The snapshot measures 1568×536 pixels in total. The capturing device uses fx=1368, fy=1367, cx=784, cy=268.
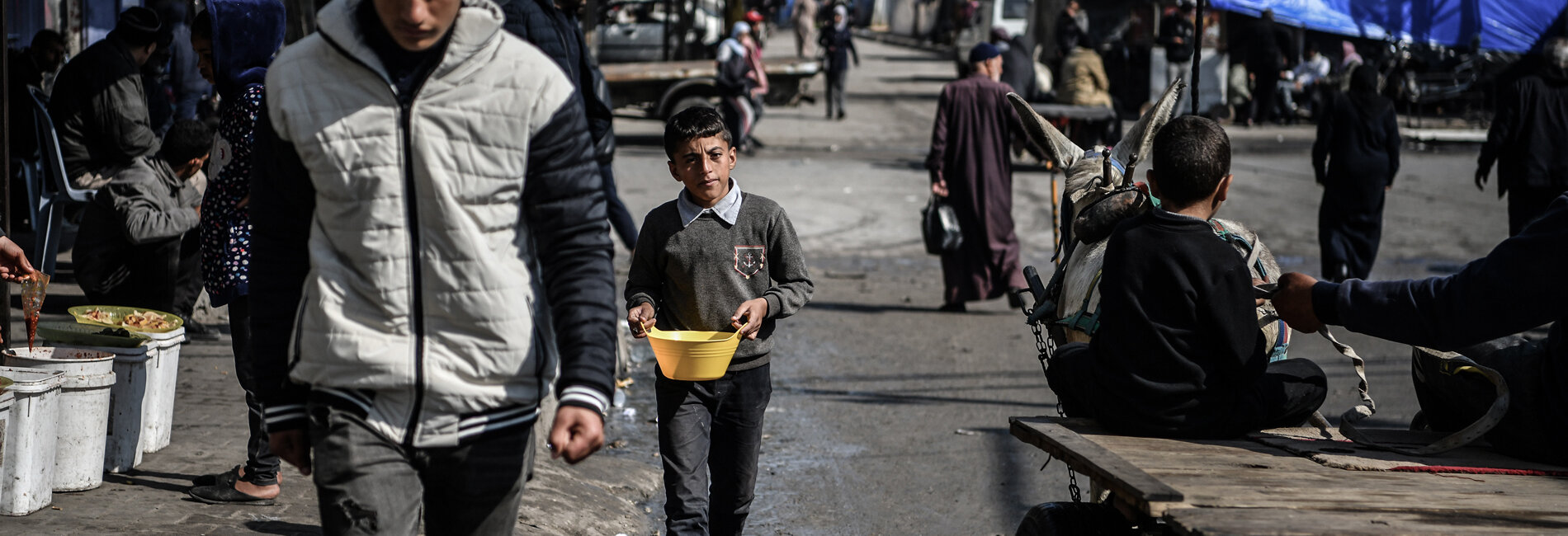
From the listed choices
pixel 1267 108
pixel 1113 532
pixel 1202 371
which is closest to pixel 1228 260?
pixel 1202 371

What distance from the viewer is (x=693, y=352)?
3766 mm

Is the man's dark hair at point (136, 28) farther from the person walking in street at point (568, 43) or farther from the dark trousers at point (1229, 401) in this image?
the dark trousers at point (1229, 401)

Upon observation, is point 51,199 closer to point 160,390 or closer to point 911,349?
point 160,390

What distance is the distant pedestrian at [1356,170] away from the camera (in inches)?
404

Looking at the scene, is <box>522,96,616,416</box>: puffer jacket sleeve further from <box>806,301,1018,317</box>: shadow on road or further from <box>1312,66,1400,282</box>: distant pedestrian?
Result: <box>1312,66,1400,282</box>: distant pedestrian

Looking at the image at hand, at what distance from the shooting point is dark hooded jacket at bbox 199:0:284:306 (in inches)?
174

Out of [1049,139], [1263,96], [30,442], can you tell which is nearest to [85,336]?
[30,442]

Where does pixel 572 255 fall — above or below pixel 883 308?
above

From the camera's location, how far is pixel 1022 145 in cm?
1045

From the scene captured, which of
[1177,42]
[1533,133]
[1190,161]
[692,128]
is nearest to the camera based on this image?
[1190,161]

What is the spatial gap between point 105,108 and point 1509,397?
7.05 meters

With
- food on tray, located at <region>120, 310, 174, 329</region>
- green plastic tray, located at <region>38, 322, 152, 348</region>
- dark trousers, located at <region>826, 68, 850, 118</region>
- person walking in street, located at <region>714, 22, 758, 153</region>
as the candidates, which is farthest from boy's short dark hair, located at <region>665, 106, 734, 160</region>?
dark trousers, located at <region>826, 68, 850, 118</region>

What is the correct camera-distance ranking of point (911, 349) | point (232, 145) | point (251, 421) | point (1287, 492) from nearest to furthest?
1. point (1287, 492)
2. point (232, 145)
3. point (251, 421)
4. point (911, 349)

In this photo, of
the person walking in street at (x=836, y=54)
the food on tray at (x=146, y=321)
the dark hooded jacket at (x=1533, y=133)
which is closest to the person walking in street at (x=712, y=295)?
the food on tray at (x=146, y=321)
